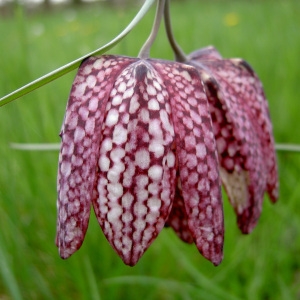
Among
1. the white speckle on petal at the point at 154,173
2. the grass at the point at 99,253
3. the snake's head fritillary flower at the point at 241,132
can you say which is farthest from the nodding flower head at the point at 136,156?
the grass at the point at 99,253

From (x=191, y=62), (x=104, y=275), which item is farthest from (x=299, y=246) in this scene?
(x=191, y=62)

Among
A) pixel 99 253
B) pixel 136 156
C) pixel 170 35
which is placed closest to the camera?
pixel 136 156

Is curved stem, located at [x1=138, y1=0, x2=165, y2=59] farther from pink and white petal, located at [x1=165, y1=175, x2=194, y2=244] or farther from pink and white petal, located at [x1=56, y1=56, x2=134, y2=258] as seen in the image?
pink and white petal, located at [x1=165, y1=175, x2=194, y2=244]

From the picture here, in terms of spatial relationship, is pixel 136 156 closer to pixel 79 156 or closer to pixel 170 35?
pixel 79 156

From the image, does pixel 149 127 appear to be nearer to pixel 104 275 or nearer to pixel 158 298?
pixel 104 275

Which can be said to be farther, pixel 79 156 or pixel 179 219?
pixel 179 219

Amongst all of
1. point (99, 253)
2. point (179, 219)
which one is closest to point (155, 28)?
point (179, 219)

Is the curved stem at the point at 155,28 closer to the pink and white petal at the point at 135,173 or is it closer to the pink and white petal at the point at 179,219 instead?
the pink and white petal at the point at 135,173
